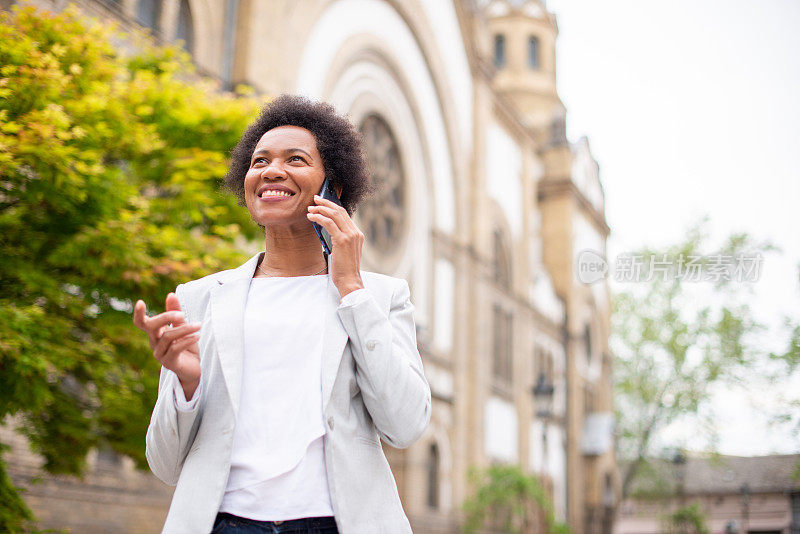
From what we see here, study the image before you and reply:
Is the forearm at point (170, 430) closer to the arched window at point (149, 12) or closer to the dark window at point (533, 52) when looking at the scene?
the arched window at point (149, 12)

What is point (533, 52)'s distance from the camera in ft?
135

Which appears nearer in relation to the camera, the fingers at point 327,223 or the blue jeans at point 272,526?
the blue jeans at point 272,526

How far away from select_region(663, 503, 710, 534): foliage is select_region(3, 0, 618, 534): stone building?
11.6 ft

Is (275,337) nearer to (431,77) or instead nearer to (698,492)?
(431,77)

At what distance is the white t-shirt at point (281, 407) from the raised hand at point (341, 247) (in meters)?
0.06

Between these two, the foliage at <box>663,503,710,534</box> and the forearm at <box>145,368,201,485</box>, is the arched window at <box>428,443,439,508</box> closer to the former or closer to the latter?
the foliage at <box>663,503,710,534</box>

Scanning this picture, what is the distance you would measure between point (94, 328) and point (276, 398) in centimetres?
618

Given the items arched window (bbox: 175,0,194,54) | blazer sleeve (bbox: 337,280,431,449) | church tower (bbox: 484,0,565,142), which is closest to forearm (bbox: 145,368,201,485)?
blazer sleeve (bbox: 337,280,431,449)

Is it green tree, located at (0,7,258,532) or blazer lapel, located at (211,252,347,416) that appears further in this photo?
green tree, located at (0,7,258,532)

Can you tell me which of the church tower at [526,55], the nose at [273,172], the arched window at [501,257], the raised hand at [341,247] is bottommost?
the raised hand at [341,247]

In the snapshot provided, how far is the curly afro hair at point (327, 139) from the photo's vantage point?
2.74m

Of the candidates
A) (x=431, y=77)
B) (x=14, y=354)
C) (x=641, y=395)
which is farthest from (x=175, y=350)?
(x=641, y=395)

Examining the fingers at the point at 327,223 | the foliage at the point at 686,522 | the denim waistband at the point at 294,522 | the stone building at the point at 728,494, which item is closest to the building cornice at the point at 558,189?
the stone building at the point at 728,494

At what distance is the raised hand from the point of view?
7.85 ft
